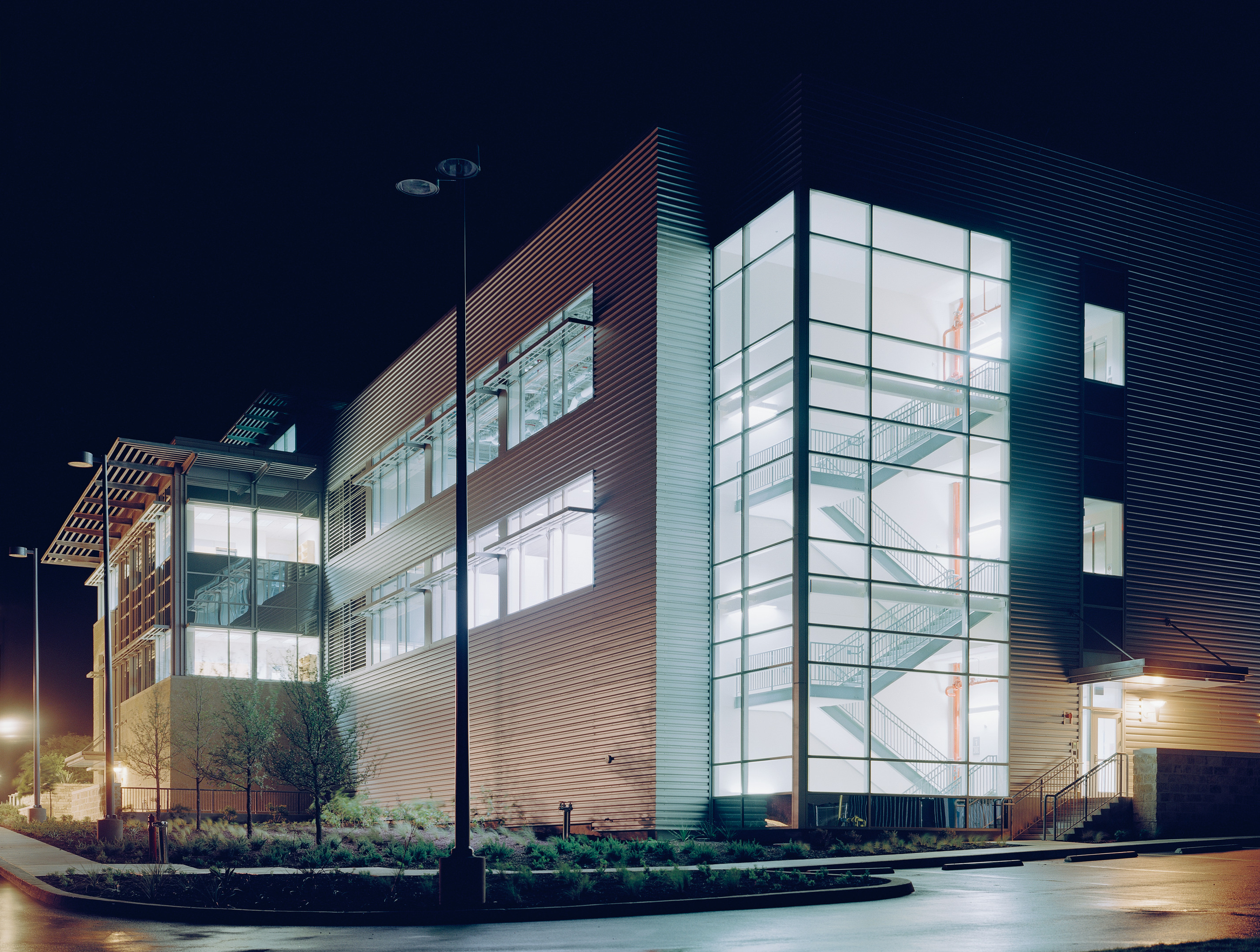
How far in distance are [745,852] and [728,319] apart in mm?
12557

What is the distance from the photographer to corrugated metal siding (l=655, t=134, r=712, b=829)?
26219 millimetres

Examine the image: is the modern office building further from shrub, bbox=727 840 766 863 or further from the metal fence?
the metal fence

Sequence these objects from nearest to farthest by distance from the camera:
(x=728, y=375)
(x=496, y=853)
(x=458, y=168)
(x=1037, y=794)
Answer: (x=458, y=168), (x=496, y=853), (x=1037, y=794), (x=728, y=375)

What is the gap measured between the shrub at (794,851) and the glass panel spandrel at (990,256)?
13.8 metres

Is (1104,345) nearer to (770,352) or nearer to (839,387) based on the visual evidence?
(839,387)

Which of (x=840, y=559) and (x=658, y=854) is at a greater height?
(x=840, y=559)

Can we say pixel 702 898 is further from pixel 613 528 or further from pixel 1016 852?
pixel 613 528

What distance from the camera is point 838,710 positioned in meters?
25.0

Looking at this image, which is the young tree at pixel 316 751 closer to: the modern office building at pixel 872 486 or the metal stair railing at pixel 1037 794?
the modern office building at pixel 872 486

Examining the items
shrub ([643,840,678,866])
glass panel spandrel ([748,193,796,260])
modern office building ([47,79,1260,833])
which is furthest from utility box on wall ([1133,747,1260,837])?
glass panel spandrel ([748,193,796,260])

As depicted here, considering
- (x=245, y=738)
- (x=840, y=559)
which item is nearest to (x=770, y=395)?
(x=840, y=559)

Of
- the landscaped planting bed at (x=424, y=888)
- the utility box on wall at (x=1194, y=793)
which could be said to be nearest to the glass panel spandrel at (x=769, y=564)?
the utility box on wall at (x=1194, y=793)

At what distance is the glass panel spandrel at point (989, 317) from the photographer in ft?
92.1

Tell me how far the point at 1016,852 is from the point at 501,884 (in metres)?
10.4
